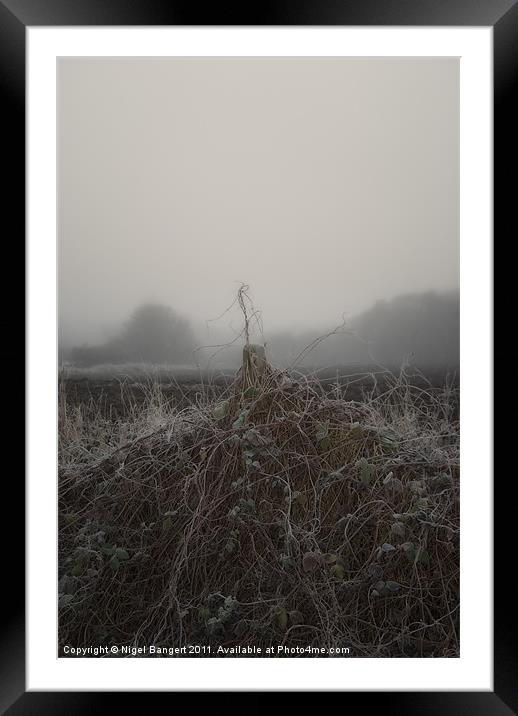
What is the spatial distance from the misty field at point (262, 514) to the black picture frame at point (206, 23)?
0.59ft

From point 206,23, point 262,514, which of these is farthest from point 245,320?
point 206,23

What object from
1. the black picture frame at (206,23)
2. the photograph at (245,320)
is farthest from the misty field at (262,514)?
the black picture frame at (206,23)

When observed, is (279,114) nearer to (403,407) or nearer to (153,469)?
(403,407)

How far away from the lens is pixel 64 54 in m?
1.54

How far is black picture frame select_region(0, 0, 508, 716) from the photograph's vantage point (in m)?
1.30

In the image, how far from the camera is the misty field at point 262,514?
5.01 ft

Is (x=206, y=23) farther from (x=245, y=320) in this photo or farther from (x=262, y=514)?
(x=262, y=514)

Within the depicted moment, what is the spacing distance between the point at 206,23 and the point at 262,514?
175cm

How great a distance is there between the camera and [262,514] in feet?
5.15

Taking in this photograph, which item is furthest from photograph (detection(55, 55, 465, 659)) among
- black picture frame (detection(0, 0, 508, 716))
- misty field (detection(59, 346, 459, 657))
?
black picture frame (detection(0, 0, 508, 716))

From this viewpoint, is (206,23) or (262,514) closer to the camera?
(206,23)

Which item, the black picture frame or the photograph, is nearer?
the black picture frame

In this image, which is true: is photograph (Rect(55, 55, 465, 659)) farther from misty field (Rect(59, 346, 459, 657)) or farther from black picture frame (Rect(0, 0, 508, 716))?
black picture frame (Rect(0, 0, 508, 716))
